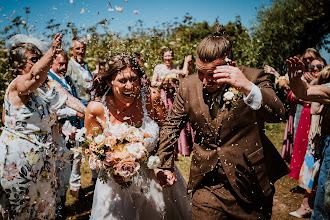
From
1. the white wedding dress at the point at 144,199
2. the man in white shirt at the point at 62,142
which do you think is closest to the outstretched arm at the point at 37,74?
the white wedding dress at the point at 144,199

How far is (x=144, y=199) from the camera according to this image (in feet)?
9.95

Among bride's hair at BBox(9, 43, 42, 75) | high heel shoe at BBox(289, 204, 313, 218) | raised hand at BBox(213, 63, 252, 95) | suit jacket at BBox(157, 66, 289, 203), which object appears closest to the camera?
raised hand at BBox(213, 63, 252, 95)

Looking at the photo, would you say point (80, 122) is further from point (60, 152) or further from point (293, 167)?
point (293, 167)

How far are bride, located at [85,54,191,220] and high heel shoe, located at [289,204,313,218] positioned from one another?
2.22m

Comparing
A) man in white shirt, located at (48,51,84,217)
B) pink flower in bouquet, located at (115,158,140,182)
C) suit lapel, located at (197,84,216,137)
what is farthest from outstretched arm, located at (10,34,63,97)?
man in white shirt, located at (48,51,84,217)

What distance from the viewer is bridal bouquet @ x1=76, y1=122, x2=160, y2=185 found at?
2.54m

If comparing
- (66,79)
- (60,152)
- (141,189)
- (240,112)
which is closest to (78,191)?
(60,152)

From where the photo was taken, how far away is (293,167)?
575cm

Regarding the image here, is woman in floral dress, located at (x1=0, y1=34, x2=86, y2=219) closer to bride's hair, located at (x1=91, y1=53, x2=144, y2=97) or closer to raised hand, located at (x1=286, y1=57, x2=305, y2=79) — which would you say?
bride's hair, located at (x1=91, y1=53, x2=144, y2=97)

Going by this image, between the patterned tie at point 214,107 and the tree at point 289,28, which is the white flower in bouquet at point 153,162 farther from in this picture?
the tree at point 289,28

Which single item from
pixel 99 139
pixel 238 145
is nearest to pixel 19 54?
pixel 99 139

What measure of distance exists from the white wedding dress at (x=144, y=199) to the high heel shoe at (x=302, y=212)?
7.27 ft

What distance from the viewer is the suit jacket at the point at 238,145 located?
2398mm

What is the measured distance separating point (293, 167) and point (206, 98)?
164 inches
